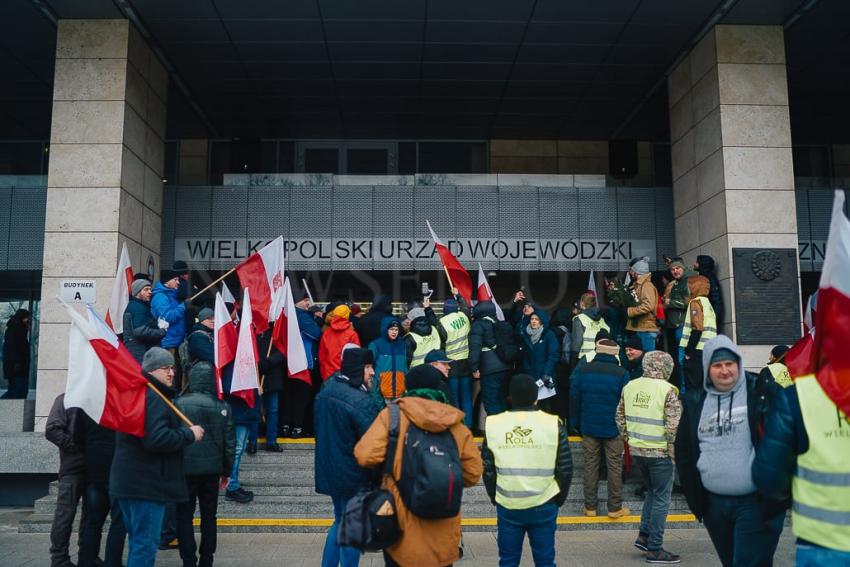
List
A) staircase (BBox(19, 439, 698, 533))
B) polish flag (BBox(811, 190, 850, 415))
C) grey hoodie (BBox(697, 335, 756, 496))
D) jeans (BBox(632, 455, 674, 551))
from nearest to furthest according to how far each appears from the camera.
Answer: polish flag (BBox(811, 190, 850, 415))
grey hoodie (BBox(697, 335, 756, 496))
jeans (BBox(632, 455, 674, 551))
staircase (BBox(19, 439, 698, 533))

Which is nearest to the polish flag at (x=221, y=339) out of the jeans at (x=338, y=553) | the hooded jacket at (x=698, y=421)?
the jeans at (x=338, y=553)

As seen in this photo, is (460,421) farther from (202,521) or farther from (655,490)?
(655,490)

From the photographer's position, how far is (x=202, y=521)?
6453mm

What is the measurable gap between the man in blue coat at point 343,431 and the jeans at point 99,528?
1.85 m

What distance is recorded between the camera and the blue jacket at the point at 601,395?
846 centimetres

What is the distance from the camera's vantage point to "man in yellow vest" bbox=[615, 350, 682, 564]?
283 inches

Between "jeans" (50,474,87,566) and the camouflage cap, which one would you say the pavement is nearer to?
"jeans" (50,474,87,566)

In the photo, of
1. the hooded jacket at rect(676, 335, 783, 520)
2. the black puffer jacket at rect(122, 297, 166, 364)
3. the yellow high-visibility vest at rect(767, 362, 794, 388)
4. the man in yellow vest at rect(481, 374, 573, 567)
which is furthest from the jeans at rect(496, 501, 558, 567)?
the black puffer jacket at rect(122, 297, 166, 364)

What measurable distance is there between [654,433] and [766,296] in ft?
17.4

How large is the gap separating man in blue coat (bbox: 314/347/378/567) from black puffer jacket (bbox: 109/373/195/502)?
99 cm

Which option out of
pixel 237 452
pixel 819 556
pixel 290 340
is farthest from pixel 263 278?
pixel 819 556

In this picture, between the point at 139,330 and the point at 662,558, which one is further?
the point at 139,330

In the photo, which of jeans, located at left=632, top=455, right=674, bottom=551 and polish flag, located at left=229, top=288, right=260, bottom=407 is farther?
polish flag, located at left=229, top=288, right=260, bottom=407

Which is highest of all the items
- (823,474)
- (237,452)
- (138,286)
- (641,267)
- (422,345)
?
(641,267)
